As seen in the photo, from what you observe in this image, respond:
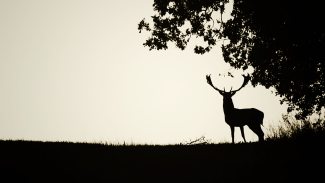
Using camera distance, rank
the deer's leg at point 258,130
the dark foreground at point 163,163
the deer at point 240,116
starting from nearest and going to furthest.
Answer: the dark foreground at point 163,163, the deer at point 240,116, the deer's leg at point 258,130

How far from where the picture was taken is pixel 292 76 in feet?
47.7

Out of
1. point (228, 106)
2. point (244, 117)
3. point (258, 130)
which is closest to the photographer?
point (228, 106)

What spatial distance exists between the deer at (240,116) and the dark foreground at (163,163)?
292cm

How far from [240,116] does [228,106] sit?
608 millimetres

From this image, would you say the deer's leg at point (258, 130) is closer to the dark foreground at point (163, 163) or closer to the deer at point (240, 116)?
the deer at point (240, 116)

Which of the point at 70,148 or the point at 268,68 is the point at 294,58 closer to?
the point at 268,68

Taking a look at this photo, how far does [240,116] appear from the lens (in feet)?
48.3

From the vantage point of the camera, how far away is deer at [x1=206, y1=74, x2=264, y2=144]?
1455cm

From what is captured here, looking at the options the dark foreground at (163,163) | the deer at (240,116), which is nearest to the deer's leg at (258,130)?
the deer at (240,116)

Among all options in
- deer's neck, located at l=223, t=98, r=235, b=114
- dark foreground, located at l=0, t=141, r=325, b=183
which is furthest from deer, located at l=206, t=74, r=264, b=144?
dark foreground, located at l=0, t=141, r=325, b=183

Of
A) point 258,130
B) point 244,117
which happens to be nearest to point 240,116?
point 244,117

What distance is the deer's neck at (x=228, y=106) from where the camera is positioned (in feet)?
47.9

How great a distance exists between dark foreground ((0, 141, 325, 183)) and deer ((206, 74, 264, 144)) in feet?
9.58

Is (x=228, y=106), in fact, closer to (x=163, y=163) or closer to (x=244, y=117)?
(x=244, y=117)
